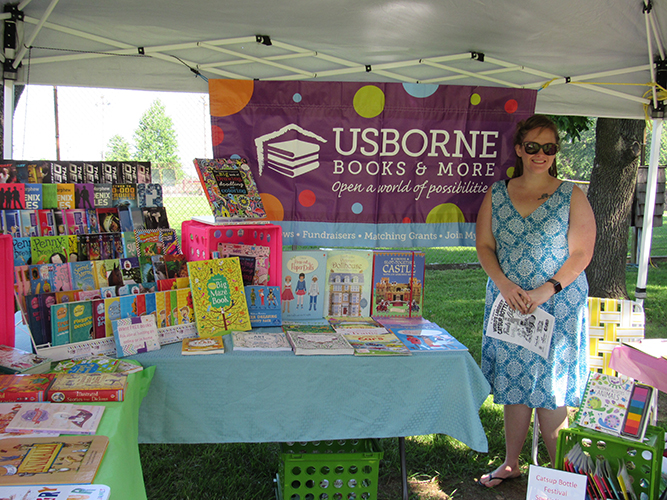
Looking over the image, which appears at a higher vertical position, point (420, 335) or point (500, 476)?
point (420, 335)

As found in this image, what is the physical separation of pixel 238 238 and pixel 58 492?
1.47 meters

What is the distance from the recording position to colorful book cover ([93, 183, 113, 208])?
2.04m

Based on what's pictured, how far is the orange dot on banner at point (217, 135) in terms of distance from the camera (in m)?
2.69

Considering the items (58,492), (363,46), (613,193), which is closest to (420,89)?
(363,46)

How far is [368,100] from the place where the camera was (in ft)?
9.07

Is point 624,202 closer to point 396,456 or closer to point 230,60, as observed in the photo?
point 396,456

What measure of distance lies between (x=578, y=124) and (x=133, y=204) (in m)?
4.14

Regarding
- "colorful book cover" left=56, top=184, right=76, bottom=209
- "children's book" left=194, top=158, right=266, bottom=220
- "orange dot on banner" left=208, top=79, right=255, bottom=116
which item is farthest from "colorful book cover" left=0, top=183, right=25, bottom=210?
"orange dot on banner" left=208, top=79, right=255, bottom=116

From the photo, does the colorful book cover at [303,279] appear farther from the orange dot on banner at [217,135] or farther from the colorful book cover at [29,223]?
the colorful book cover at [29,223]

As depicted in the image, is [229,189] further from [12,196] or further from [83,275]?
[12,196]

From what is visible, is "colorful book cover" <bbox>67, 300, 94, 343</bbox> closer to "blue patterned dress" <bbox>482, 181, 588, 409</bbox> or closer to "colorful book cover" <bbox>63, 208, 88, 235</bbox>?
"colorful book cover" <bbox>63, 208, 88, 235</bbox>

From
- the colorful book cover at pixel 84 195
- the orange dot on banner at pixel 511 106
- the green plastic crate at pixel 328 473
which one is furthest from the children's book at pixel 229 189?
the orange dot on banner at pixel 511 106

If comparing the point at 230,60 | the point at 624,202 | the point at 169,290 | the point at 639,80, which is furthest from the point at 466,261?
the point at 169,290

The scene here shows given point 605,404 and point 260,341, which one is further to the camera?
point 260,341
